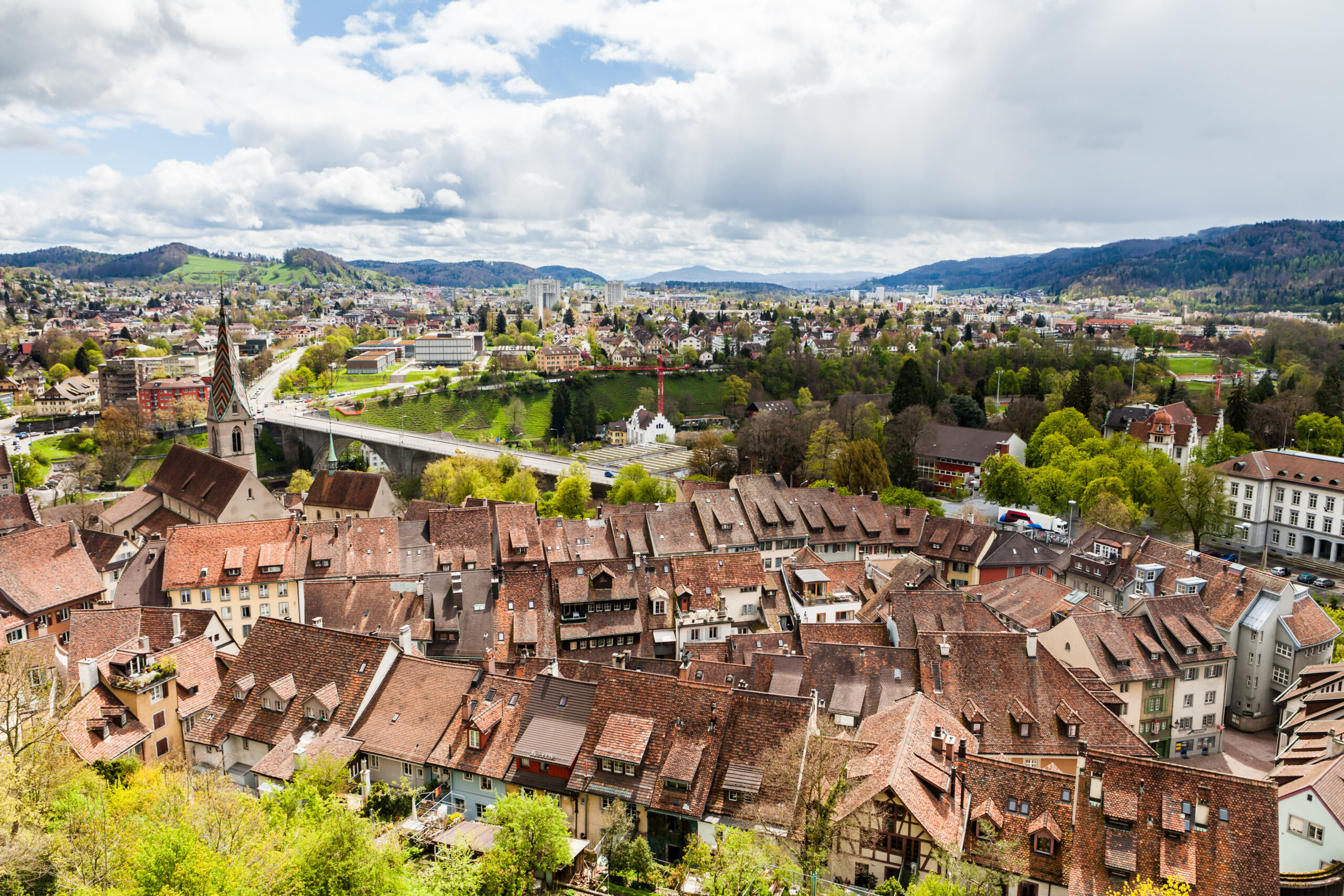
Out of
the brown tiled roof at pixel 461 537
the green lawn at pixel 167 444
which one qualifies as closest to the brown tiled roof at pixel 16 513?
the brown tiled roof at pixel 461 537

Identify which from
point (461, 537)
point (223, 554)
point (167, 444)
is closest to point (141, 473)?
point (167, 444)

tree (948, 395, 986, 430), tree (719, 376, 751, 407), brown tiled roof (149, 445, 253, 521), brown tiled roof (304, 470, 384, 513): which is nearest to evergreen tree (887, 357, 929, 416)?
tree (948, 395, 986, 430)

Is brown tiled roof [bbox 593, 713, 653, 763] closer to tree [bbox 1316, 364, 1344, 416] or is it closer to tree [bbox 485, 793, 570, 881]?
tree [bbox 485, 793, 570, 881]

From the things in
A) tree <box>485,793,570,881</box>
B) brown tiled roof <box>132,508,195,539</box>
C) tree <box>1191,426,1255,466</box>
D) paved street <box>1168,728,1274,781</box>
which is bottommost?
paved street <box>1168,728,1274,781</box>

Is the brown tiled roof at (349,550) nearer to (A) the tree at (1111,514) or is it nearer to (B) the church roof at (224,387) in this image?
(B) the church roof at (224,387)

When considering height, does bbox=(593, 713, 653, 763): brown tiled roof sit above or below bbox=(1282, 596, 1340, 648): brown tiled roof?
above

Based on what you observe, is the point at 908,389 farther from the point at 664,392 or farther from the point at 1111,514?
the point at 1111,514
